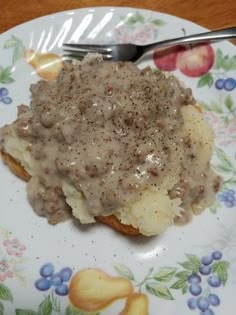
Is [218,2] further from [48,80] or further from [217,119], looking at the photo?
[48,80]

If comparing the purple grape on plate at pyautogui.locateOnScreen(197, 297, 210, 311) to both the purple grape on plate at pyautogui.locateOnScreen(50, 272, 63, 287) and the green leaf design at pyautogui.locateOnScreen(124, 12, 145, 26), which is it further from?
the green leaf design at pyautogui.locateOnScreen(124, 12, 145, 26)

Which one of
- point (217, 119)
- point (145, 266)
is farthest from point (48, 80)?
point (145, 266)

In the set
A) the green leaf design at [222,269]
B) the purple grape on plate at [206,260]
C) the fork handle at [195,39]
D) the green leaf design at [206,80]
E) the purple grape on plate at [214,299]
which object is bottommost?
the purple grape on plate at [214,299]

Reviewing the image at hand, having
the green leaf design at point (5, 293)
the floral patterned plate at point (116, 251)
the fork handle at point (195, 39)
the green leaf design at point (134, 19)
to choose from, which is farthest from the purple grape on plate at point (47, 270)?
the green leaf design at point (134, 19)

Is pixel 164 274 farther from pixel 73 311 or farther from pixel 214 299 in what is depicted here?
pixel 73 311

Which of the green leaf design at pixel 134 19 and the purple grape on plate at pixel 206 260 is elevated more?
the green leaf design at pixel 134 19

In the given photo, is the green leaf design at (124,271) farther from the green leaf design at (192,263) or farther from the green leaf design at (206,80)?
the green leaf design at (206,80)

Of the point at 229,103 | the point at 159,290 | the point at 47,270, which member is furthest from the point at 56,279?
the point at 229,103

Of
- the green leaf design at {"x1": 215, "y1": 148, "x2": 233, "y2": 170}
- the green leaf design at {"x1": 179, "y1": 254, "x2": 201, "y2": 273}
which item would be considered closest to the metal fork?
the green leaf design at {"x1": 215, "y1": 148, "x2": 233, "y2": 170}
